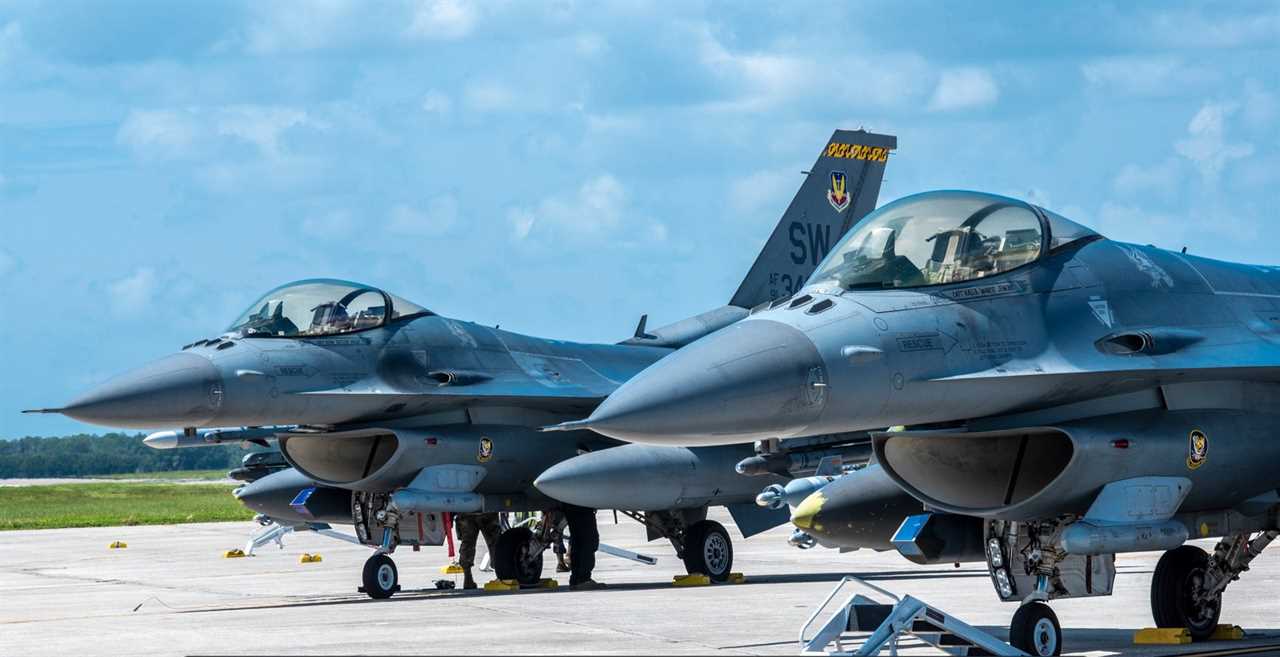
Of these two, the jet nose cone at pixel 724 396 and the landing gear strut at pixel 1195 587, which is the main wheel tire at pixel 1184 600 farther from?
the jet nose cone at pixel 724 396

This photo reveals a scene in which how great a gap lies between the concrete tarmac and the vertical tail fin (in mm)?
3313

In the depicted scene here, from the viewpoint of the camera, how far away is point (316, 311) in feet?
55.3

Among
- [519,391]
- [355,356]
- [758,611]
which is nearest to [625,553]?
[519,391]

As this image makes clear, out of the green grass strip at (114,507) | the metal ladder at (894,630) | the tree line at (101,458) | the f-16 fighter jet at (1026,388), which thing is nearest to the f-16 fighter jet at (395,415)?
the f-16 fighter jet at (1026,388)

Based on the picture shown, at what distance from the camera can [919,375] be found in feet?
32.6

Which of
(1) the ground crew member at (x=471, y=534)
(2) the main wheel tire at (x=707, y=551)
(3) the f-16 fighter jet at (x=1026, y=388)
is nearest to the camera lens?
(3) the f-16 fighter jet at (x=1026, y=388)

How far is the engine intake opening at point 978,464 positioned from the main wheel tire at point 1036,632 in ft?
2.23

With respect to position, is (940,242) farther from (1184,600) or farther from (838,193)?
(838,193)

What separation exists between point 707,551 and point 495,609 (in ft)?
13.2

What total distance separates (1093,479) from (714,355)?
242 centimetres

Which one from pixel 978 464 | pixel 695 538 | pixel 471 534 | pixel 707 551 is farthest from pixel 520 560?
pixel 978 464

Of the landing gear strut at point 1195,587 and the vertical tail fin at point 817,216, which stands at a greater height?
the vertical tail fin at point 817,216

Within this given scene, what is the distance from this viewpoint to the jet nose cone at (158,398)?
15180 millimetres

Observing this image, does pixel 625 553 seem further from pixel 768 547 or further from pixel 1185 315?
pixel 1185 315
